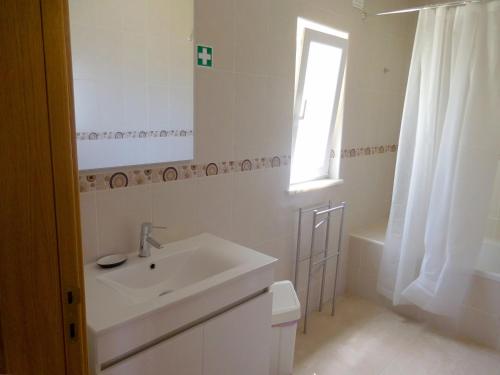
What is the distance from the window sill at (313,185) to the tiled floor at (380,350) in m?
0.96

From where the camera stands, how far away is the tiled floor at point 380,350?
2.25 meters

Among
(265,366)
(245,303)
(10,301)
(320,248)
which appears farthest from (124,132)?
(320,248)

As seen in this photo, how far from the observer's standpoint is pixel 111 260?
1527mm

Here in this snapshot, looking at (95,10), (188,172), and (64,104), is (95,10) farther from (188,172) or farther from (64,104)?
(64,104)

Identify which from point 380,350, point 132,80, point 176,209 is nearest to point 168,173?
point 176,209

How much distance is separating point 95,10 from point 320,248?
2041 millimetres

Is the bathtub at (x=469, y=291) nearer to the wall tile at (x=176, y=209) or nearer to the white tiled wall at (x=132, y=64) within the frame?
the wall tile at (x=176, y=209)

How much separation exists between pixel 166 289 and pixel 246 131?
913 mm

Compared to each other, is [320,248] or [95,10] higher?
[95,10]

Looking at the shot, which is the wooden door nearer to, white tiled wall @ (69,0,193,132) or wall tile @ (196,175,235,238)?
white tiled wall @ (69,0,193,132)

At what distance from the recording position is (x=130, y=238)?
1.65m

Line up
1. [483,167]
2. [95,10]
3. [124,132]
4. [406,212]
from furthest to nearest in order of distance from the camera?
[406,212]
[483,167]
[124,132]
[95,10]

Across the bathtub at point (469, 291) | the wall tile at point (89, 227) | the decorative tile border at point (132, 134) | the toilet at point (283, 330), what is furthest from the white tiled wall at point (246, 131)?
the bathtub at point (469, 291)

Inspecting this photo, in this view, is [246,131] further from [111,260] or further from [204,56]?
[111,260]
